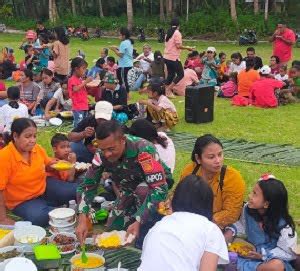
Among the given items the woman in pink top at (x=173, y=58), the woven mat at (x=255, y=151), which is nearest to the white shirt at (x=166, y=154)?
the woven mat at (x=255, y=151)

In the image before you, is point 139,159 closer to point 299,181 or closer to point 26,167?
point 26,167

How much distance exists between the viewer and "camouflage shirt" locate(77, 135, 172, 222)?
144 inches

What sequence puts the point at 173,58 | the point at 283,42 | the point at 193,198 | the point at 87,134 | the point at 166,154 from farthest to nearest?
1. the point at 283,42
2. the point at 173,58
3. the point at 87,134
4. the point at 166,154
5. the point at 193,198

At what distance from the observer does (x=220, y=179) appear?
386 cm

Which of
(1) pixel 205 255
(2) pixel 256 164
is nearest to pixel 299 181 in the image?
(2) pixel 256 164

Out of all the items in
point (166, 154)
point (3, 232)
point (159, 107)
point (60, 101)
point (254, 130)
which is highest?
point (166, 154)

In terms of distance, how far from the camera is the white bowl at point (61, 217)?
4.27 metres

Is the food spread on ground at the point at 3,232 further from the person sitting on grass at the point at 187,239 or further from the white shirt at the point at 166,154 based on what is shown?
the person sitting on grass at the point at 187,239

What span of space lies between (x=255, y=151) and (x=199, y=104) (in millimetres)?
1769

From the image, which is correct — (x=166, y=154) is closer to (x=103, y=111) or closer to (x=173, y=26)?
(x=103, y=111)

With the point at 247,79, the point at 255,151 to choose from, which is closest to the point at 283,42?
the point at 247,79

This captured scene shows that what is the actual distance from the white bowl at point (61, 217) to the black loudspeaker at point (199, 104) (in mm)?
4224

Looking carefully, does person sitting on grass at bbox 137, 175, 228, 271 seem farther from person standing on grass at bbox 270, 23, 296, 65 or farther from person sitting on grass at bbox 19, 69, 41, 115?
person standing on grass at bbox 270, 23, 296, 65

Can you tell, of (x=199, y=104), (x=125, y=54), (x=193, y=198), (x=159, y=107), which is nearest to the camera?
(x=193, y=198)
